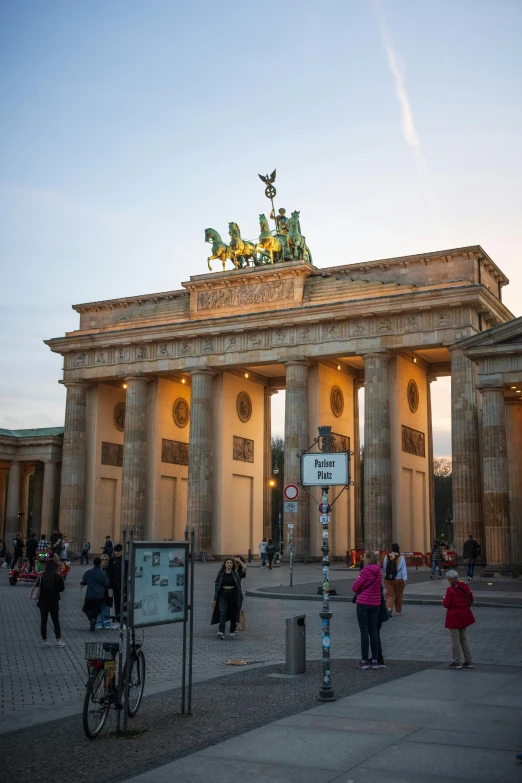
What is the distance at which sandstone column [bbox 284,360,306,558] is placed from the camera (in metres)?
50.4

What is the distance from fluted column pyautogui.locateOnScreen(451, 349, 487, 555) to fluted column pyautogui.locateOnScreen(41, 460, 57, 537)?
31.2 metres

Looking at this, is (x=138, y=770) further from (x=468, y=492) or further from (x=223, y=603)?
(x=468, y=492)

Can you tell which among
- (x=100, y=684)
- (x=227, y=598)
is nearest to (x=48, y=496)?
(x=227, y=598)

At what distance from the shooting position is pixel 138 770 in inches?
312

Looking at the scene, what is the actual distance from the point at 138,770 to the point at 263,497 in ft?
175

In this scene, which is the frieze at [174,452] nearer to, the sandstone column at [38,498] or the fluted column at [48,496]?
the fluted column at [48,496]

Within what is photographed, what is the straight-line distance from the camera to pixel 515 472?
3894cm

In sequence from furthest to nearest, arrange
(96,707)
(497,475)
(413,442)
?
(413,442)
(497,475)
(96,707)

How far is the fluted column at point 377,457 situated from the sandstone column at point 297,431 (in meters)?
3.81

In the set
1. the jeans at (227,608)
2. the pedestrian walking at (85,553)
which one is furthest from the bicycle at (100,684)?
the pedestrian walking at (85,553)

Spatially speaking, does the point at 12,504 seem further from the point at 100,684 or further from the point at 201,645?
the point at 100,684

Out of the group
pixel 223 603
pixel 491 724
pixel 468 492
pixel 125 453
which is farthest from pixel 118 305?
pixel 491 724

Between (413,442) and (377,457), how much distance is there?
5611mm

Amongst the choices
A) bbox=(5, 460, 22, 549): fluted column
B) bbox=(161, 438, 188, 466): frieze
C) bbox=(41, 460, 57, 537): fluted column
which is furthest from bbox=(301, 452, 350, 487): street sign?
bbox=(5, 460, 22, 549): fluted column
